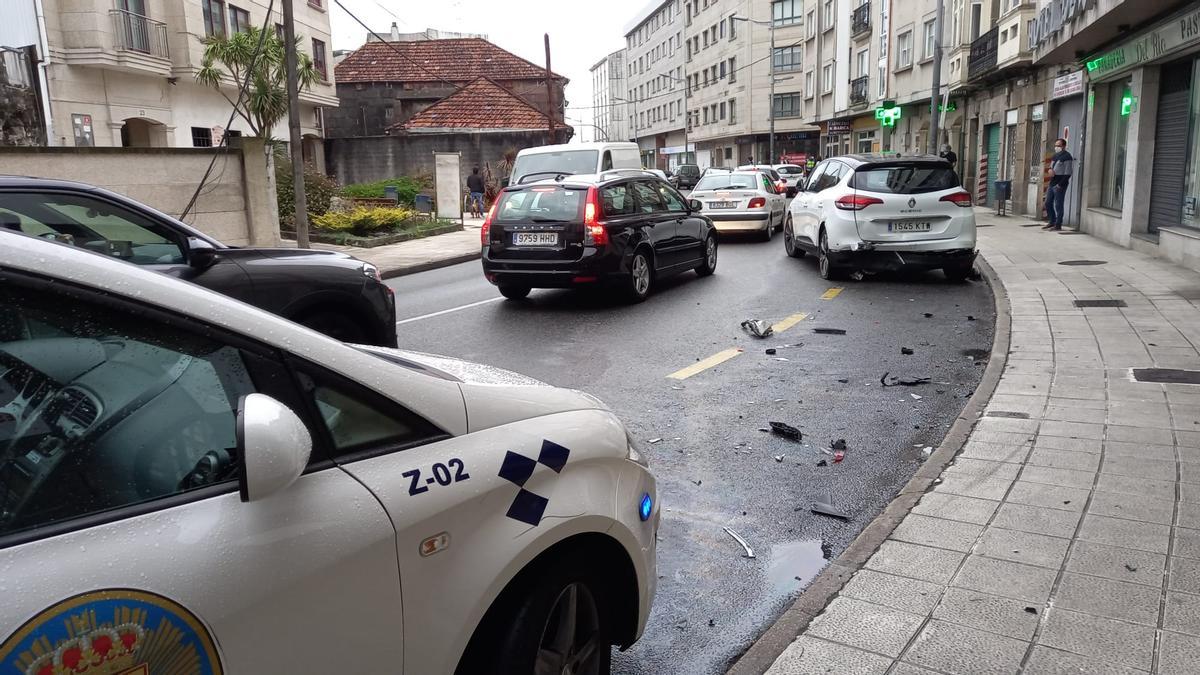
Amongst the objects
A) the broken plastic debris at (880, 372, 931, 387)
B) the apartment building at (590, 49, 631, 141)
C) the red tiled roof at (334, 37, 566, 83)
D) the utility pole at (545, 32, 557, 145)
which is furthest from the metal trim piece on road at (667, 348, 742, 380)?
the apartment building at (590, 49, 631, 141)

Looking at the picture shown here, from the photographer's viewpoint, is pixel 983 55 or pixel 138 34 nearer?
pixel 138 34

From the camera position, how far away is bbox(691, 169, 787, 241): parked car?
1861 centimetres

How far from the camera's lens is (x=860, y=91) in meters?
42.4

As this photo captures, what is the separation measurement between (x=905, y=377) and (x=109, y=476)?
657 cm

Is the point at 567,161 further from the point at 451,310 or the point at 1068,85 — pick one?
the point at 1068,85

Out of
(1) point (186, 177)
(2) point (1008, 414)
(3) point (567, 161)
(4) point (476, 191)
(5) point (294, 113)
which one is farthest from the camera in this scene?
(4) point (476, 191)

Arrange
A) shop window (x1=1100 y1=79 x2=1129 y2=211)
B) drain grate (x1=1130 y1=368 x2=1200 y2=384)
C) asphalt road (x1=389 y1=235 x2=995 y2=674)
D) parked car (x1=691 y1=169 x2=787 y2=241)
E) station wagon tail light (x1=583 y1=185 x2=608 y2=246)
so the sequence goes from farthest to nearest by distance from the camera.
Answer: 1. parked car (x1=691 y1=169 x2=787 y2=241)
2. shop window (x1=1100 y1=79 x2=1129 y2=211)
3. station wagon tail light (x1=583 y1=185 x2=608 y2=246)
4. drain grate (x1=1130 y1=368 x2=1200 y2=384)
5. asphalt road (x1=389 y1=235 x2=995 y2=674)

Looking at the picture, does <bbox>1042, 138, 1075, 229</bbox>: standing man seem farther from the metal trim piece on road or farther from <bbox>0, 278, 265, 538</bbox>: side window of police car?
<bbox>0, 278, 265, 538</bbox>: side window of police car

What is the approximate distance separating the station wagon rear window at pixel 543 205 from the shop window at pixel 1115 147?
11842mm

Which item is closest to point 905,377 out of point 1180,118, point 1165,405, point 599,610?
point 1165,405

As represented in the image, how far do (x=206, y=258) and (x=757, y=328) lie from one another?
5.35 m

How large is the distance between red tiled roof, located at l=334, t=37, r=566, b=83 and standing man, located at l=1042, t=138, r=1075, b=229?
100 ft

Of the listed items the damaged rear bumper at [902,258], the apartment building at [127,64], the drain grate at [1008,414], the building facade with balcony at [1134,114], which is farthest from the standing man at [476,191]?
the drain grate at [1008,414]

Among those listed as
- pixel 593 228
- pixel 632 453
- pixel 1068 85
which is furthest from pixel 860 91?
pixel 632 453
